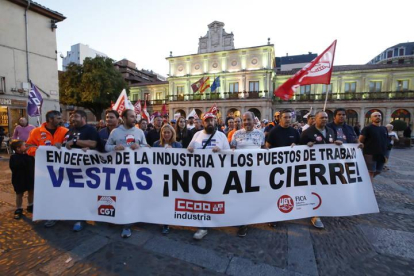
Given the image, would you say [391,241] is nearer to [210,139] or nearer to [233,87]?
[210,139]

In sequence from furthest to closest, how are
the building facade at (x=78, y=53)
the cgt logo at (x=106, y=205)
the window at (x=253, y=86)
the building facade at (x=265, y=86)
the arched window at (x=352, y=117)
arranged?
the building facade at (x=78, y=53), the window at (x=253, y=86), the arched window at (x=352, y=117), the building facade at (x=265, y=86), the cgt logo at (x=106, y=205)

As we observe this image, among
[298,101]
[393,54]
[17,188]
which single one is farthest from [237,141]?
[393,54]

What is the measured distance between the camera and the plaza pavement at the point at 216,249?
2.38 meters

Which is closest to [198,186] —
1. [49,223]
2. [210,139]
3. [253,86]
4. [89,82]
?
[210,139]

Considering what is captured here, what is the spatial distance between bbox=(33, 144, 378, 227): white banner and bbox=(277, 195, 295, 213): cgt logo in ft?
0.05

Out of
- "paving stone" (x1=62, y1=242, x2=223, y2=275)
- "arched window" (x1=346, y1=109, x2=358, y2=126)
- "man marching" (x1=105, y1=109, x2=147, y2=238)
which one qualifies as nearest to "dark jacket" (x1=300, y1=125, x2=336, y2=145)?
"paving stone" (x1=62, y1=242, x2=223, y2=275)

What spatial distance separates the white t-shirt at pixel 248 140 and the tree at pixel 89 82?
29.3 meters

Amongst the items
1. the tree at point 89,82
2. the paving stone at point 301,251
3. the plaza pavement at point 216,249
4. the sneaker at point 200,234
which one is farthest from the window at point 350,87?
the sneaker at point 200,234

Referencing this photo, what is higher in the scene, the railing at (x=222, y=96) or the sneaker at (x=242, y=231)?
the railing at (x=222, y=96)

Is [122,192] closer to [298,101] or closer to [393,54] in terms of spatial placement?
[298,101]

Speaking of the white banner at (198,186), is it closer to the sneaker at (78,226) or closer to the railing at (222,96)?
the sneaker at (78,226)

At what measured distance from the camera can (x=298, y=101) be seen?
32.2 m

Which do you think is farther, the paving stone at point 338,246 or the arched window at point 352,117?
the arched window at point 352,117

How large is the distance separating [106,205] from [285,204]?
111 inches
